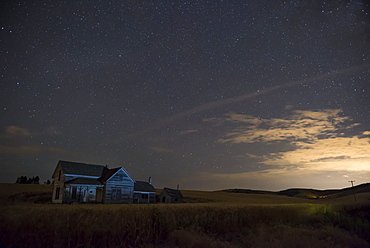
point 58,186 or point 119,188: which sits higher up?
point 58,186

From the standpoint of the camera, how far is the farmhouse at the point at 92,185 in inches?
1473

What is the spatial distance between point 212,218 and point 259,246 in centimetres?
237

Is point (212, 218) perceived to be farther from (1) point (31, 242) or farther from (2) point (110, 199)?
(2) point (110, 199)

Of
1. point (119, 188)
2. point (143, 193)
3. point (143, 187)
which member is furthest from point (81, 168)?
point (143, 193)

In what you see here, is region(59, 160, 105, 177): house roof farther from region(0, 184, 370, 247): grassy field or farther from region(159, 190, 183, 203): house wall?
region(0, 184, 370, 247): grassy field

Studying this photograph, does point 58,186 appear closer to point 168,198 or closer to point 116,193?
point 116,193

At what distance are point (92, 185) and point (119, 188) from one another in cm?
466

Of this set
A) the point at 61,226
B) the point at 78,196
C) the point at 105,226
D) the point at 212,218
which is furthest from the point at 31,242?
the point at 78,196

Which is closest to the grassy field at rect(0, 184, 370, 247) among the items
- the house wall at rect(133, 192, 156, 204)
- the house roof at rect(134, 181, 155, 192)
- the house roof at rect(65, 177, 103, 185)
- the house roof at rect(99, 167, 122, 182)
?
the house roof at rect(65, 177, 103, 185)

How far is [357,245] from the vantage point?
35.7 ft

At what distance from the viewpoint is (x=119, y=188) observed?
4156 centimetres

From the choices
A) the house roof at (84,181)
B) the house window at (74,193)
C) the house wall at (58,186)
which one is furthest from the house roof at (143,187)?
the house wall at (58,186)

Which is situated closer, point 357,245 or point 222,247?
point 222,247

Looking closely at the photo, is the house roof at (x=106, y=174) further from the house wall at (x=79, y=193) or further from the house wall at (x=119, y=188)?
the house wall at (x=79, y=193)
